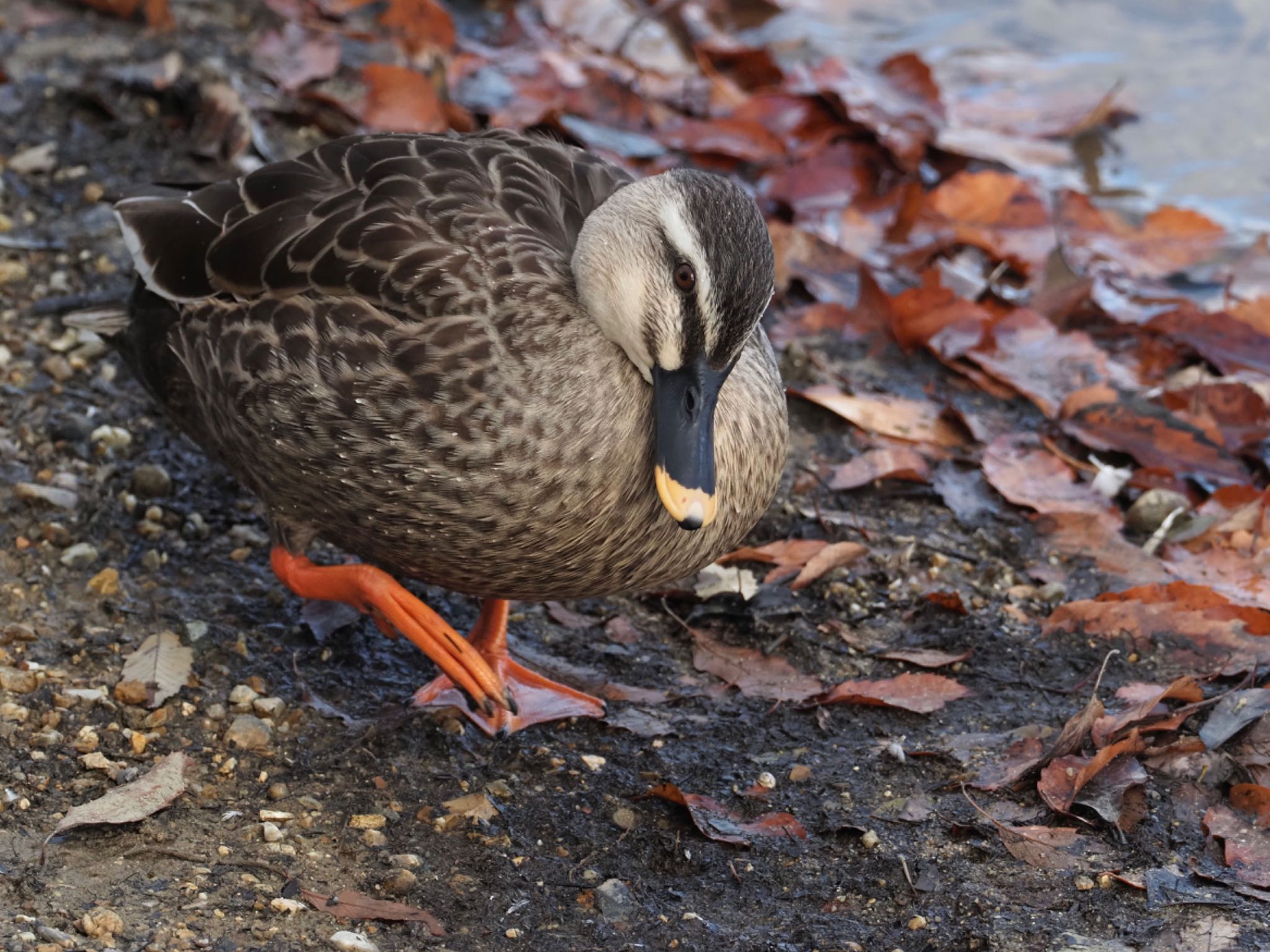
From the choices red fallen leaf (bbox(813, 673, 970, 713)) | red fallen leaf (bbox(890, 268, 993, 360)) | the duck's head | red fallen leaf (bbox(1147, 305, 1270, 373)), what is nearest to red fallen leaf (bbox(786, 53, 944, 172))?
red fallen leaf (bbox(890, 268, 993, 360))

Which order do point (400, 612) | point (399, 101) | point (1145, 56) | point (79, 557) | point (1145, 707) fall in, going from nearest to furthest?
point (1145, 707) < point (400, 612) < point (79, 557) < point (399, 101) < point (1145, 56)

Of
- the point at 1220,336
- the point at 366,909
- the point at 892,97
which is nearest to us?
the point at 366,909

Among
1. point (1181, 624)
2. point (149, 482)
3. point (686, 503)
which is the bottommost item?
point (149, 482)

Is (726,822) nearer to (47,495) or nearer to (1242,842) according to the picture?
(1242,842)

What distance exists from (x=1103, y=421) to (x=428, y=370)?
2.46 m

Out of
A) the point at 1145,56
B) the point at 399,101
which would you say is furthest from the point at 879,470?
the point at 1145,56

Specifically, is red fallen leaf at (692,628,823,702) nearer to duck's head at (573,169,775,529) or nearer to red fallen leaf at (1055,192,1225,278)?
duck's head at (573,169,775,529)

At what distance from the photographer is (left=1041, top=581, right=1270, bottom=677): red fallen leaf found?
3504 millimetres

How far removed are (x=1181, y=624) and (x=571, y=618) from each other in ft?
5.21

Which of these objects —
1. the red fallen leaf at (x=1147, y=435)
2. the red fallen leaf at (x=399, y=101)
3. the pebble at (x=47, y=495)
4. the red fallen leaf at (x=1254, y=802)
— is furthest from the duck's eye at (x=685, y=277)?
the red fallen leaf at (x=399, y=101)

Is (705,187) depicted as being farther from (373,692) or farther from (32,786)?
(32,786)

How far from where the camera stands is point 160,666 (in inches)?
130

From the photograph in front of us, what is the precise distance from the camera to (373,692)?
11.5 ft

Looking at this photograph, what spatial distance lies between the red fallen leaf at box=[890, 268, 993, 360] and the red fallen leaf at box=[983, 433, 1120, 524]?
1.71ft
